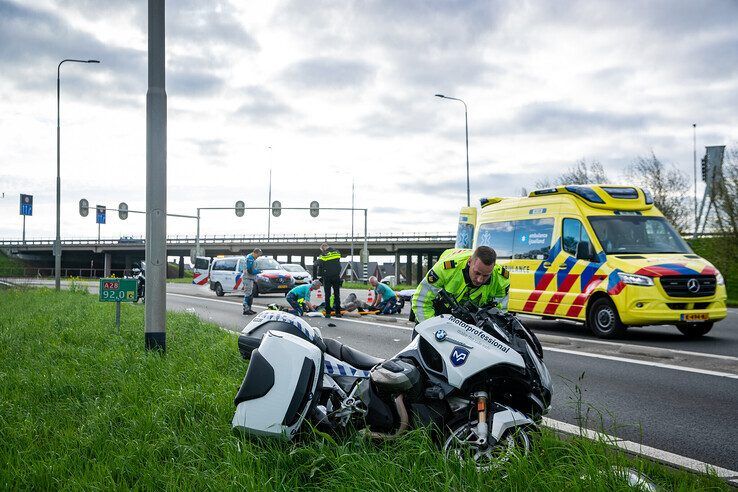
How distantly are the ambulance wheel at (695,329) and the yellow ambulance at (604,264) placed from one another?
15mm

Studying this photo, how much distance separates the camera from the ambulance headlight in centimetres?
1080

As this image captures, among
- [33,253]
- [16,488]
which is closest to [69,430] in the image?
[16,488]

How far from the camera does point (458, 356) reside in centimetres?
379

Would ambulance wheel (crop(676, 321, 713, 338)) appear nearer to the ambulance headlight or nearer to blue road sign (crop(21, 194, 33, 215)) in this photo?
the ambulance headlight

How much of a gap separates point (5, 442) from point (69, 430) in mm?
429

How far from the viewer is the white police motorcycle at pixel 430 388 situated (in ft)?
12.2

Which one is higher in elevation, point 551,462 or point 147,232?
point 147,232

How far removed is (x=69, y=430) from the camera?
5184 millimetres

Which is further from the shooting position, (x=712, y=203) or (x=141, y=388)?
(x=712, y=203)

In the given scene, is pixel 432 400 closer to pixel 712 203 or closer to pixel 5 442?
pixel 5 442

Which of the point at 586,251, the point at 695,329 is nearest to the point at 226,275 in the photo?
the point at 586,251

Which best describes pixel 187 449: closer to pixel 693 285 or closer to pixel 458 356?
pixel 458 356

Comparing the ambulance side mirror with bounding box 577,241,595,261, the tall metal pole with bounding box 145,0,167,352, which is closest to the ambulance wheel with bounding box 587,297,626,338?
the ambulance side mirror with bounding box 577,241,595,261

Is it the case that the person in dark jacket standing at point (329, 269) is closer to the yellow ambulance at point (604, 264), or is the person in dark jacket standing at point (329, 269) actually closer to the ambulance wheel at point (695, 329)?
the yellow ambulance at point (604, 264)
